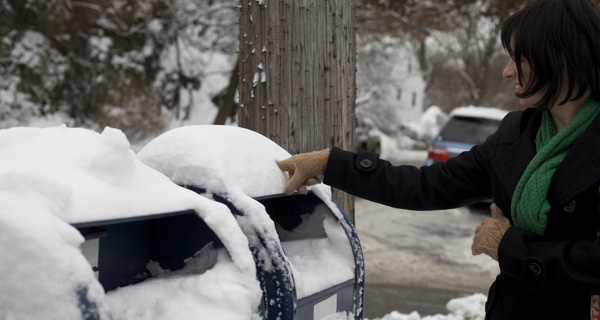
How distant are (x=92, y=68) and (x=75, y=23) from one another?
36.8 inches

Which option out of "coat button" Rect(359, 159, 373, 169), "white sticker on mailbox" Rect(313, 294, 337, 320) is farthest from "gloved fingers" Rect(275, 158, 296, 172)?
"white sticker on mailbox" Rect(313, 294, 337, 320)

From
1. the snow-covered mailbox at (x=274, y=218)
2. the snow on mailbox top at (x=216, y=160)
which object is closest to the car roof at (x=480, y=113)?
the snow-covered mailbox at (x=274, y=218)

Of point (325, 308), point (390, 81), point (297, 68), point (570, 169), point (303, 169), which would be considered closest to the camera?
point (570, 169)

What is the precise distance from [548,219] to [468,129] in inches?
296

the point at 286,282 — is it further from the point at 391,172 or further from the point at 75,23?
the point at 75,23

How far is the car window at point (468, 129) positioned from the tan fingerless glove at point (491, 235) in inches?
284

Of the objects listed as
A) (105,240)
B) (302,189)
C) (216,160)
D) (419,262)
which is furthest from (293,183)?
(419,262)

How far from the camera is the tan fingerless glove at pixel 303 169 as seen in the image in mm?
2236

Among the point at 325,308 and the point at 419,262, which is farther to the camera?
the point at 419,262

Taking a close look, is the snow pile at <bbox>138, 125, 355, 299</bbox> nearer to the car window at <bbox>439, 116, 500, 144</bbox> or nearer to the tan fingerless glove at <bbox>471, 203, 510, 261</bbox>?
the tan fingerless glove at <bbox>471, 203, 510, 261</bbox>

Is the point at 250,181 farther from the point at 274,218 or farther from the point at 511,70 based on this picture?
the point at 511,70

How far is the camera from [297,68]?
295 centimetres

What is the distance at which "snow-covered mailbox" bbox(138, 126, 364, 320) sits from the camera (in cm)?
185

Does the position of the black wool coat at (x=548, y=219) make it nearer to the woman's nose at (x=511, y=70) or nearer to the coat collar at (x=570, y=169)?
the coat collar at (x=570, y=169)
